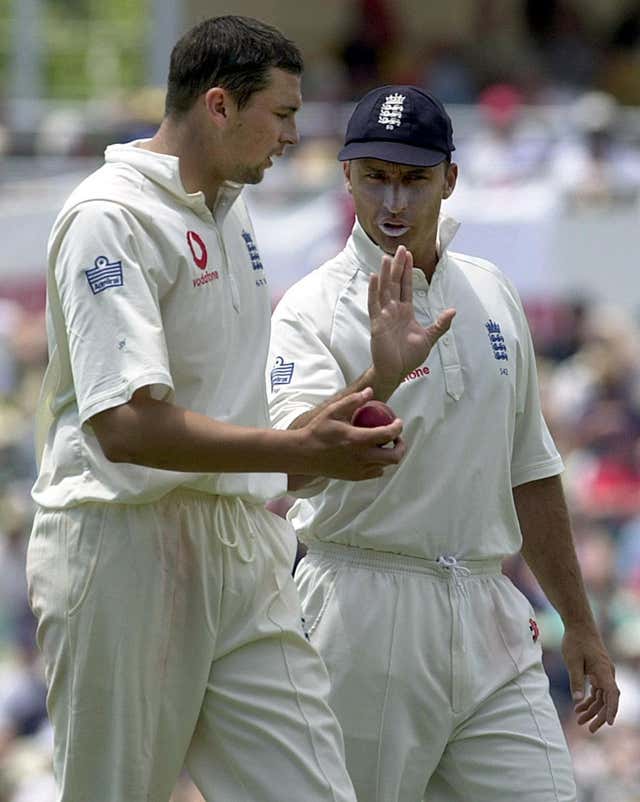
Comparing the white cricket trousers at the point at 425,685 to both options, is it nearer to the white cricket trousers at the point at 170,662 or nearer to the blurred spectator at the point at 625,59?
the white cricket trousers at the point at 170,662

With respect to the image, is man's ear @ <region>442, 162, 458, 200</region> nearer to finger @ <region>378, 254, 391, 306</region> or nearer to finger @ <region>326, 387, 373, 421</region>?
finger @ <region>378, 254, 391, 306</region>

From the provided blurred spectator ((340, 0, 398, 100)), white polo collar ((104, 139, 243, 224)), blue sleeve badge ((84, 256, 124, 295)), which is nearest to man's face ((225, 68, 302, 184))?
white polo collar ((104, 139, 243, 224))

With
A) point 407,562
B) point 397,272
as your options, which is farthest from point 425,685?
point 397,272

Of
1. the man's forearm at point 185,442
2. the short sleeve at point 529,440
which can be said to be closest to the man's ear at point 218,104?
the man's forearm at point 185,442

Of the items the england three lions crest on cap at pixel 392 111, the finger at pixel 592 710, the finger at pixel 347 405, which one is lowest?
the finger at pixel 592 710

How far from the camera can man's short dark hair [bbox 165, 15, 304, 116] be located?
380cm

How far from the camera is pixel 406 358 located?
3.85 meters

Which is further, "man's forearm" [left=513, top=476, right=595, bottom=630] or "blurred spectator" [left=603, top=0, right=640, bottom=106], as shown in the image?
"blurred spectator" [left=603, top=0, right=640, bottom=106]

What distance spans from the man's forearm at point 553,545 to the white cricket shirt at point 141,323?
92 centimetres

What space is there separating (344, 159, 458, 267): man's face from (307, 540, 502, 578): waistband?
0.74 m

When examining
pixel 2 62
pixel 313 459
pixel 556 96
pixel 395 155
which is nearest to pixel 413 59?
pixel 556 96

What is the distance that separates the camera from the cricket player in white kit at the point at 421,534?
4.38 meters

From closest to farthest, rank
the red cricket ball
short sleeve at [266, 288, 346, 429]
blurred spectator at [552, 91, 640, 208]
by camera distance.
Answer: the red cricket ball < short sleeve at [266, 288, 346, 429] < blurred spectator at [552, 91, 640, 208]

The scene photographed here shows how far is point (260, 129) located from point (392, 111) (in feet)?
2.39
